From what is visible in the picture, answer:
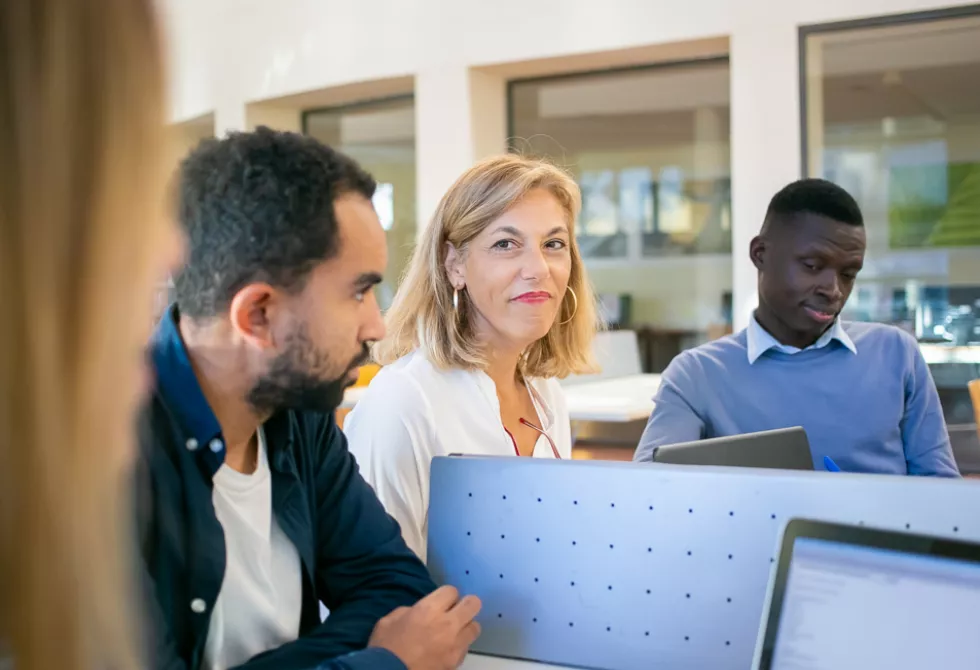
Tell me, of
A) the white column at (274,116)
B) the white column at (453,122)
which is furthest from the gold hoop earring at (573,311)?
the white column at (274,116)

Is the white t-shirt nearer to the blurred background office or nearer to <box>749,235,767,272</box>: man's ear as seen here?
<box>749,235,767,272</box>: man's ear

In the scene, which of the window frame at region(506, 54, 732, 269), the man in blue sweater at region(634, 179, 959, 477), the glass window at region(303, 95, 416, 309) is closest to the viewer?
the man in blue sweater at region(634, 179, 959, 477)

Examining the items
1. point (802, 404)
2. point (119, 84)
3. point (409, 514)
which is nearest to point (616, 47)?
point (802, 404)

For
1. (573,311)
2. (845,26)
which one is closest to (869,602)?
(573,311)

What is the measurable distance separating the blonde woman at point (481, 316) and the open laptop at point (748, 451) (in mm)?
547

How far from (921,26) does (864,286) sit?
130cm

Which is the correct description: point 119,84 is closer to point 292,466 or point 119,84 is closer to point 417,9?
point 292,466

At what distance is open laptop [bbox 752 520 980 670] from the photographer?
2.71 feet

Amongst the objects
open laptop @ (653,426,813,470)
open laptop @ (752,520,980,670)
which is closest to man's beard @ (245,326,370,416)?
open laptop @ (653,426,813,470)

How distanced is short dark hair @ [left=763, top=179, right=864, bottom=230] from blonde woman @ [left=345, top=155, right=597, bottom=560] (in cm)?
47

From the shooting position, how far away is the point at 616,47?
17.1 feet

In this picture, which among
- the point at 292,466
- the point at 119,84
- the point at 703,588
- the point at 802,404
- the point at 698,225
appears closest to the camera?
the point at 119,84

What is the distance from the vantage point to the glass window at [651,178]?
564 cm

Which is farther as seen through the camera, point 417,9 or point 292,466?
point 417,9
